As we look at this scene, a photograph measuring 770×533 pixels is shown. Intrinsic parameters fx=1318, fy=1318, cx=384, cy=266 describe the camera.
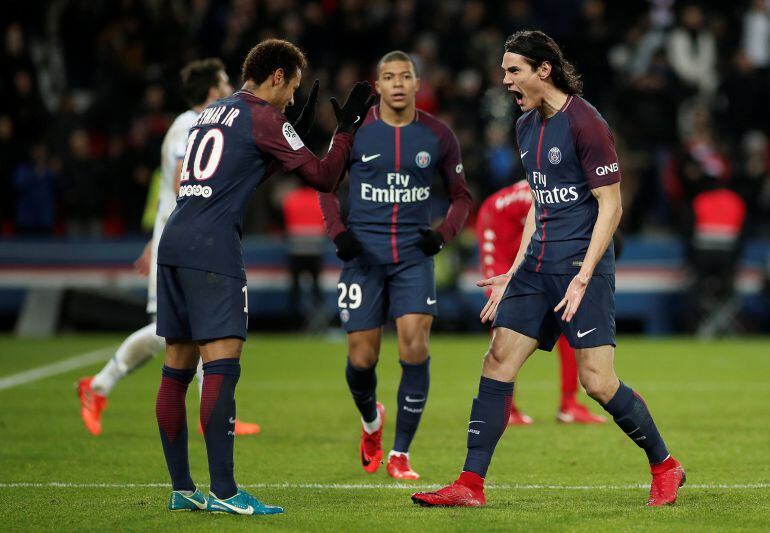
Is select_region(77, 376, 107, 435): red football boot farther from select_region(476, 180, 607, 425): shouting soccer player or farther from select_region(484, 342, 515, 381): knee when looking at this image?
select_region(484, 342, 515, 381): knee

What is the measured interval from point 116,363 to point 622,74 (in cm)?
1198

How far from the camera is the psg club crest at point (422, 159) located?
7.89 m

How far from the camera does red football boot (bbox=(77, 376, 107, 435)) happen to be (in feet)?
30.1

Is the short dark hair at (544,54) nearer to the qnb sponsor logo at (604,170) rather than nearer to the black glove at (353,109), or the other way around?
the qnb sponsor logo at (604,170)

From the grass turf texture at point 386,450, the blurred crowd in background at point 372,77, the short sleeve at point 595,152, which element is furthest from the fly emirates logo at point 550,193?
the blurred crowd in background at point 372,77

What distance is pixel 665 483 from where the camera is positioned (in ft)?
21.3

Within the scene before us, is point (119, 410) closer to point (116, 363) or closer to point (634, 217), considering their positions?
point (116, 363)

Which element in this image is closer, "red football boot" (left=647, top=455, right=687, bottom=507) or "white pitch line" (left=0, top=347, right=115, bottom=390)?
"red football boot" (left=647, top=455, right=687, bottom=507)

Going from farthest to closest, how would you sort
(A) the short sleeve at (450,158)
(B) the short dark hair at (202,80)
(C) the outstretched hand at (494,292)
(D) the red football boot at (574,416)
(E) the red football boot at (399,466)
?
(D) the red football boot at (574,416), (B) the short dark hair at (202,80), (A) the short sleeve at (450,158), (E) the red football boot at (399,466), (C) the outstretched hand at (494,292)

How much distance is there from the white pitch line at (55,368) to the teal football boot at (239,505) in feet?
20.6

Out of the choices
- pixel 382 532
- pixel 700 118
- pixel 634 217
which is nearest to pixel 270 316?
pixel 634 217

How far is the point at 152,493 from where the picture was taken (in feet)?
22.7

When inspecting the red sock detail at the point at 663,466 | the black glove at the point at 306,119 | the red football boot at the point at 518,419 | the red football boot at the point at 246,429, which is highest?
the black glove at the point at 306,119

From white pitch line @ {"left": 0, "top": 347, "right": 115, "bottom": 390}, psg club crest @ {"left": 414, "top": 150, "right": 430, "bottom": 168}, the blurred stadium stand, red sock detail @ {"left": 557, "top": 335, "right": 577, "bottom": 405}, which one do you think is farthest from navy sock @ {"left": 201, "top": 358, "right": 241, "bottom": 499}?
the blurred stadium stand
